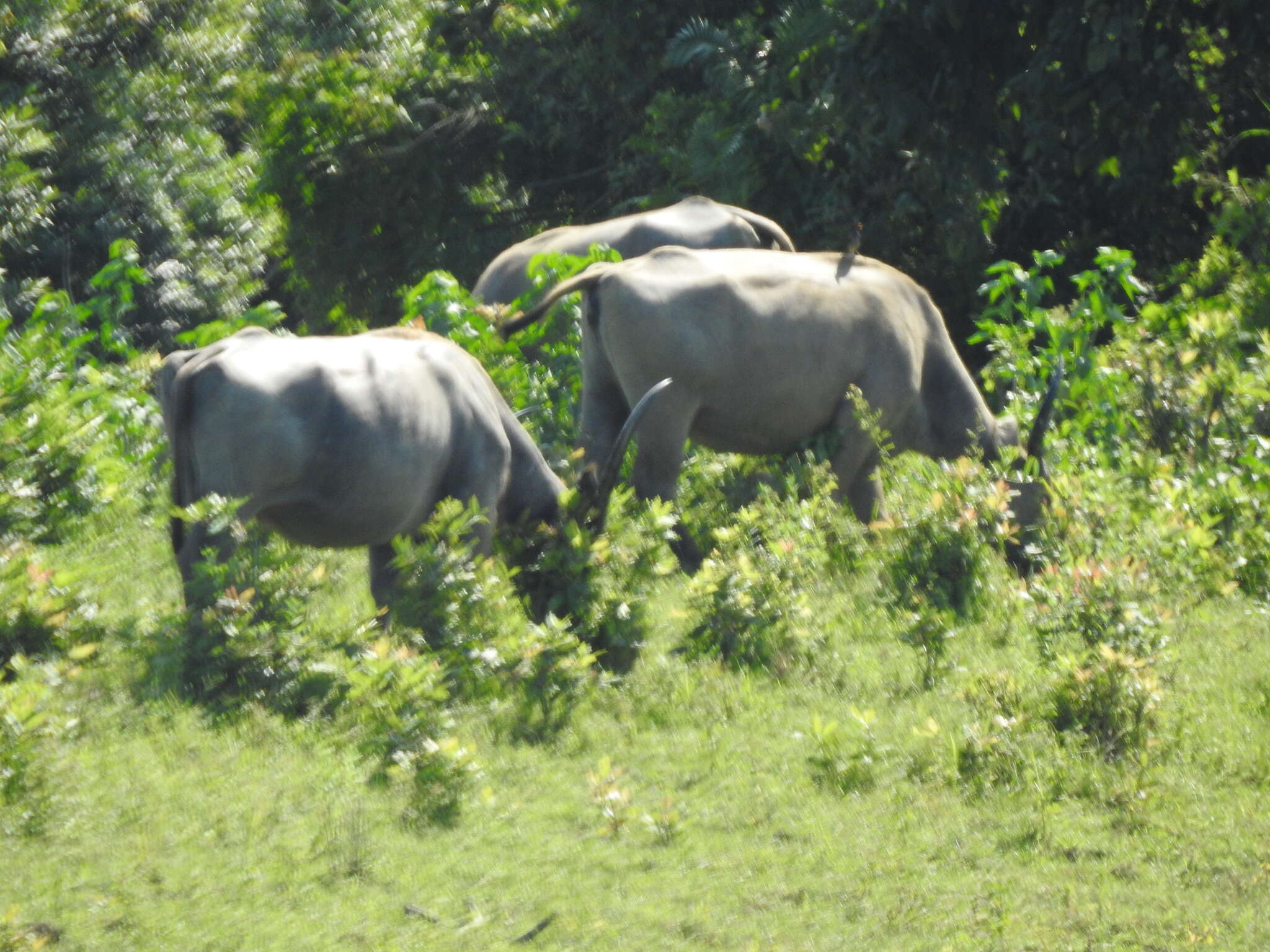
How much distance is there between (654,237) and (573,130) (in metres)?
6.13

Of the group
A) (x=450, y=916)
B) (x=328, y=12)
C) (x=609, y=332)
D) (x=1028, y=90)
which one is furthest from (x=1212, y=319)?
(x=328, y=12)

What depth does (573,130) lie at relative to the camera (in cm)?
1711

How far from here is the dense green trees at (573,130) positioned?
1124cm

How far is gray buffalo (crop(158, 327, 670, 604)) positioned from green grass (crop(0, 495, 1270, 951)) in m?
0.58

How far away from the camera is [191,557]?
5.88m

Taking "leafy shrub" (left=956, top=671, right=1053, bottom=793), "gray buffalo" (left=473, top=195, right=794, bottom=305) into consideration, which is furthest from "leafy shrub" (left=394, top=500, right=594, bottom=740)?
"gray buffalo" (left=473, top=195, right=794, bottom=305)

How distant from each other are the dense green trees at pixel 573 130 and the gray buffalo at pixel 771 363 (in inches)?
107

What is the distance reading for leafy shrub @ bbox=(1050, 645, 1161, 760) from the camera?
5.10m

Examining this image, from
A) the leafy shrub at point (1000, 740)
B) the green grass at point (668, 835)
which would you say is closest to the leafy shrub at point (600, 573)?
the green grass at point (668, 835)

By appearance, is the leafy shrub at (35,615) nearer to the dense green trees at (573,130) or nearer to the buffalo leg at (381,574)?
the buffalo leg at (381,574)

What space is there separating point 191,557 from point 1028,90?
695 cm

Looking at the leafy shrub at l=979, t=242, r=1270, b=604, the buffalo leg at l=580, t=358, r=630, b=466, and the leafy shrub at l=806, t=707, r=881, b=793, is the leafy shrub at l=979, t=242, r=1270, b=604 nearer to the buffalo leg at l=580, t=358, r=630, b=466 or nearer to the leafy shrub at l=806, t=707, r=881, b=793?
the leafy shrub at l=806, t=707, r=881, b=793

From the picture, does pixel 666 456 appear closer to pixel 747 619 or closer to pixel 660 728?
pixel 747 619

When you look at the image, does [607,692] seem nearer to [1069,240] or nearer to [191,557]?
[191,557]
